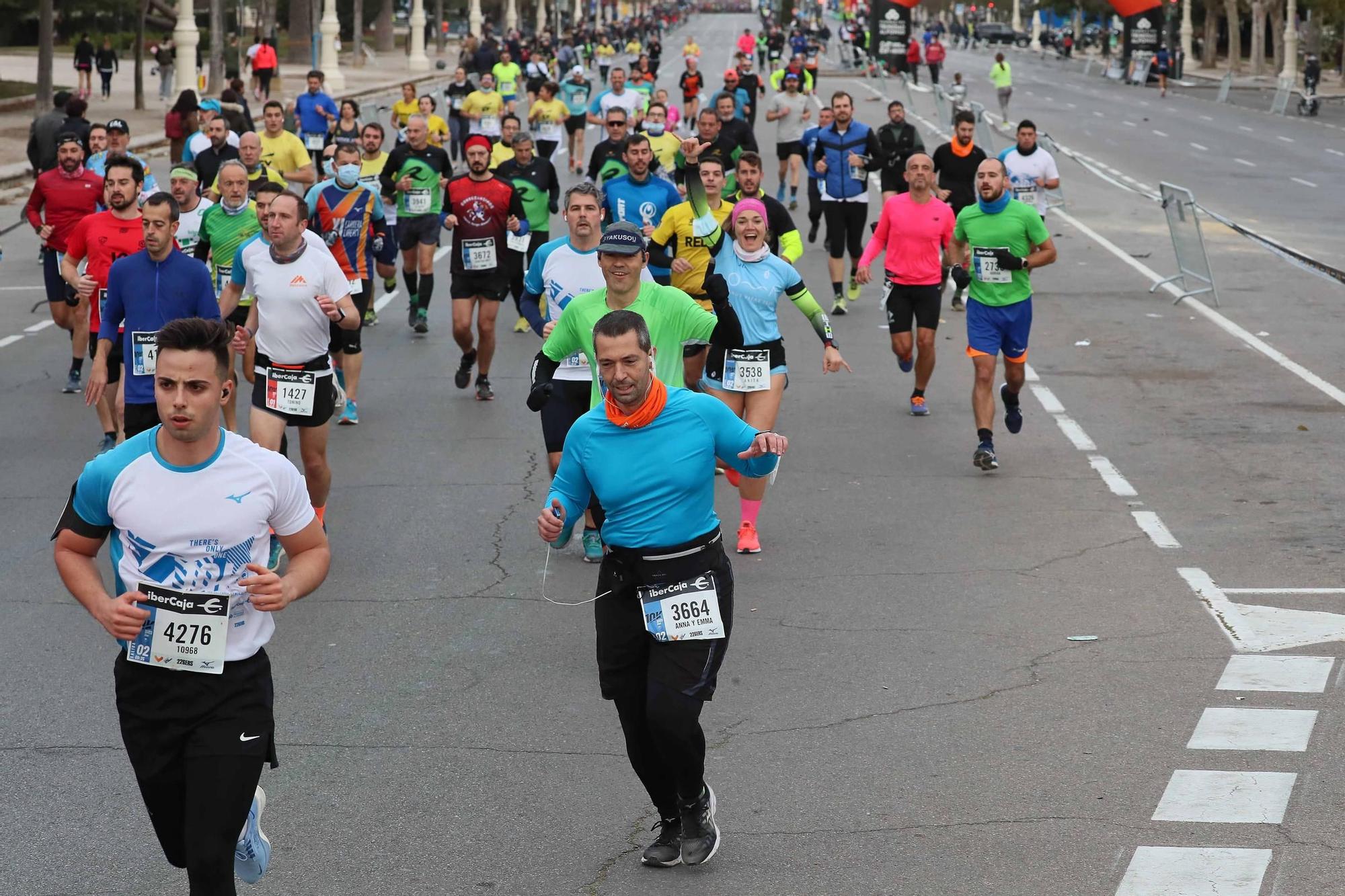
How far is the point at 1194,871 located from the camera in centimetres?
600

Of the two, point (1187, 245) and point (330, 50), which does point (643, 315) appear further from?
point (330, 50)

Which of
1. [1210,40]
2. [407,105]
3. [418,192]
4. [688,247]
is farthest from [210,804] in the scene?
[1210,40]

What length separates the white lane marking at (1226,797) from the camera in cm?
645

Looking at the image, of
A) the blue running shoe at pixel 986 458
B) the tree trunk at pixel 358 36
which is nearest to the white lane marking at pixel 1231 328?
the blue running shoe at pixel 986 458

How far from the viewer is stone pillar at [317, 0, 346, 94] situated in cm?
5831

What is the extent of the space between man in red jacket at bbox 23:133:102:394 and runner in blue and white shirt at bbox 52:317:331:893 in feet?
33.5

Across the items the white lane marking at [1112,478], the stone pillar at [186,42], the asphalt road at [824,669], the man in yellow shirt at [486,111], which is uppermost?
the stone pillar at [186,42]

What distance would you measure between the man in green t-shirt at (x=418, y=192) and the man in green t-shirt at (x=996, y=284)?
20.3 feet

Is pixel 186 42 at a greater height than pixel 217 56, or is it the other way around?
pixel 186 42

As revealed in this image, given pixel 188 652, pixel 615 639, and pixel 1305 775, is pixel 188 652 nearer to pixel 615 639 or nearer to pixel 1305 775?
pixel 615 639

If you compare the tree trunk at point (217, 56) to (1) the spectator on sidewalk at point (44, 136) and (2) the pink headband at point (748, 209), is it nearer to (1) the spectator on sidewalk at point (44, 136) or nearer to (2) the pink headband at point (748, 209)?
(1) the spectator on sidewalk at point (44, 136)

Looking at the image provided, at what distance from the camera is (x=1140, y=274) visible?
22.8m

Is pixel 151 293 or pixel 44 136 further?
pixel 44 136

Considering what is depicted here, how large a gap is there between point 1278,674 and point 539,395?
347 cm
